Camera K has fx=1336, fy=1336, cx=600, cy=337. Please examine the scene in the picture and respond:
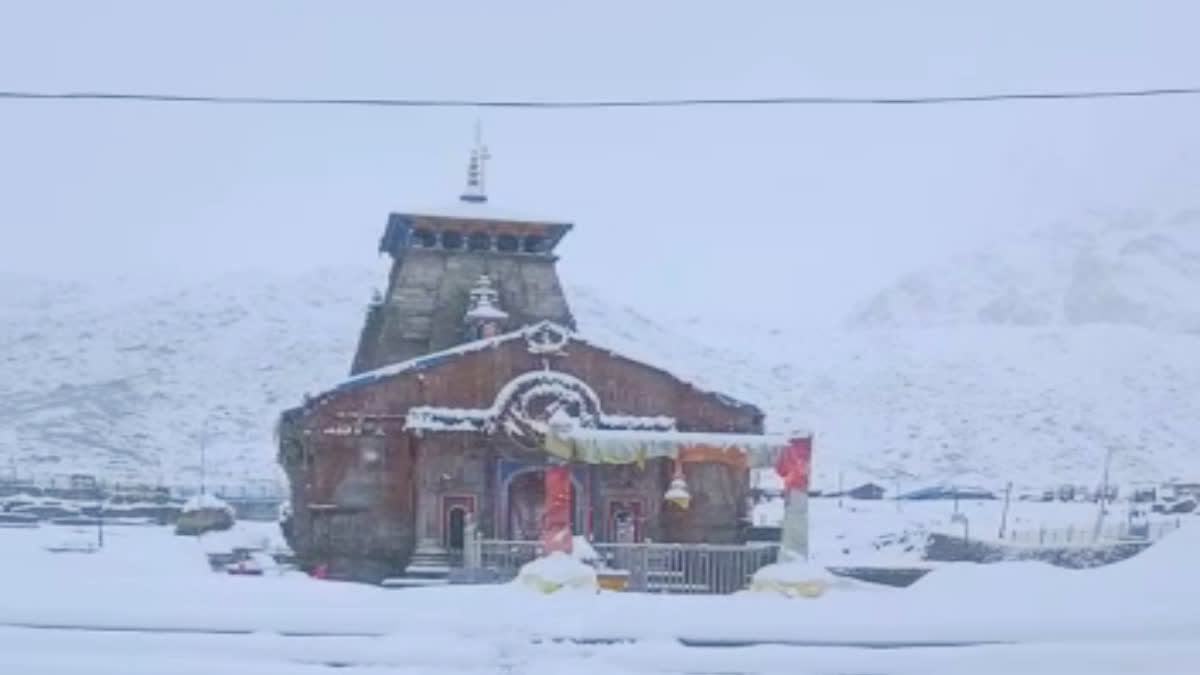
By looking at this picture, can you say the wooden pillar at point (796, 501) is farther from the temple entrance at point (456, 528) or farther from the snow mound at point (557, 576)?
the temple entrance at point (456, 528)

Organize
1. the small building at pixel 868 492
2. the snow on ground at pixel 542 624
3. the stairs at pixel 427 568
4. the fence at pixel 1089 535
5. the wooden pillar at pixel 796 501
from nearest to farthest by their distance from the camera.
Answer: the snow on ground at pixel 542 624 → the wooden pillar at pixel 796 501 → the stairs at pixel 427 568 → the fence at pixel 1089 535 → the small building at pixel 868 492

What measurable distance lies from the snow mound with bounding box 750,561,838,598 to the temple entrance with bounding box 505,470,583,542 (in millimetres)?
14156

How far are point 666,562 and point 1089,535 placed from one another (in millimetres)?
21815

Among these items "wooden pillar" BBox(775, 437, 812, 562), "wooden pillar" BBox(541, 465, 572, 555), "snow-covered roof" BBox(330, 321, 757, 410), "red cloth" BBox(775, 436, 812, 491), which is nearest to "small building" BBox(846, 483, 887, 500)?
"snow-covered roof" BBox(330, 321, 757, 410)

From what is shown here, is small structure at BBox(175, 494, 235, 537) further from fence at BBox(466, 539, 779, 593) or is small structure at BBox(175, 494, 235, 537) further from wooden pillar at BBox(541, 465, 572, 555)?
wooden pillar at BBox(541, 465, 572, 555)

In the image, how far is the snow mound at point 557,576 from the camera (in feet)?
33.3

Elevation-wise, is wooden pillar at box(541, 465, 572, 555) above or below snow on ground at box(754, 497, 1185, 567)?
above

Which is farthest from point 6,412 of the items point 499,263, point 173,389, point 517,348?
point 517,348

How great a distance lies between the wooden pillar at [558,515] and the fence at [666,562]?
6.44 meters

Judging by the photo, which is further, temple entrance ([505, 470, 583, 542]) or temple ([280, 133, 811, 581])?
temple entrance ([505, 470, 583, 542])

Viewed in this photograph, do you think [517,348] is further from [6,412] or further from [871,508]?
[6,412]

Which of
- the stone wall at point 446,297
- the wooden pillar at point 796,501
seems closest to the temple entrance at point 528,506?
the stone wall at point 446,297

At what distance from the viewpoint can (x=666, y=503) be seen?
2616cm

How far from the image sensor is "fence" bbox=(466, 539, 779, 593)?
68.9 ft
